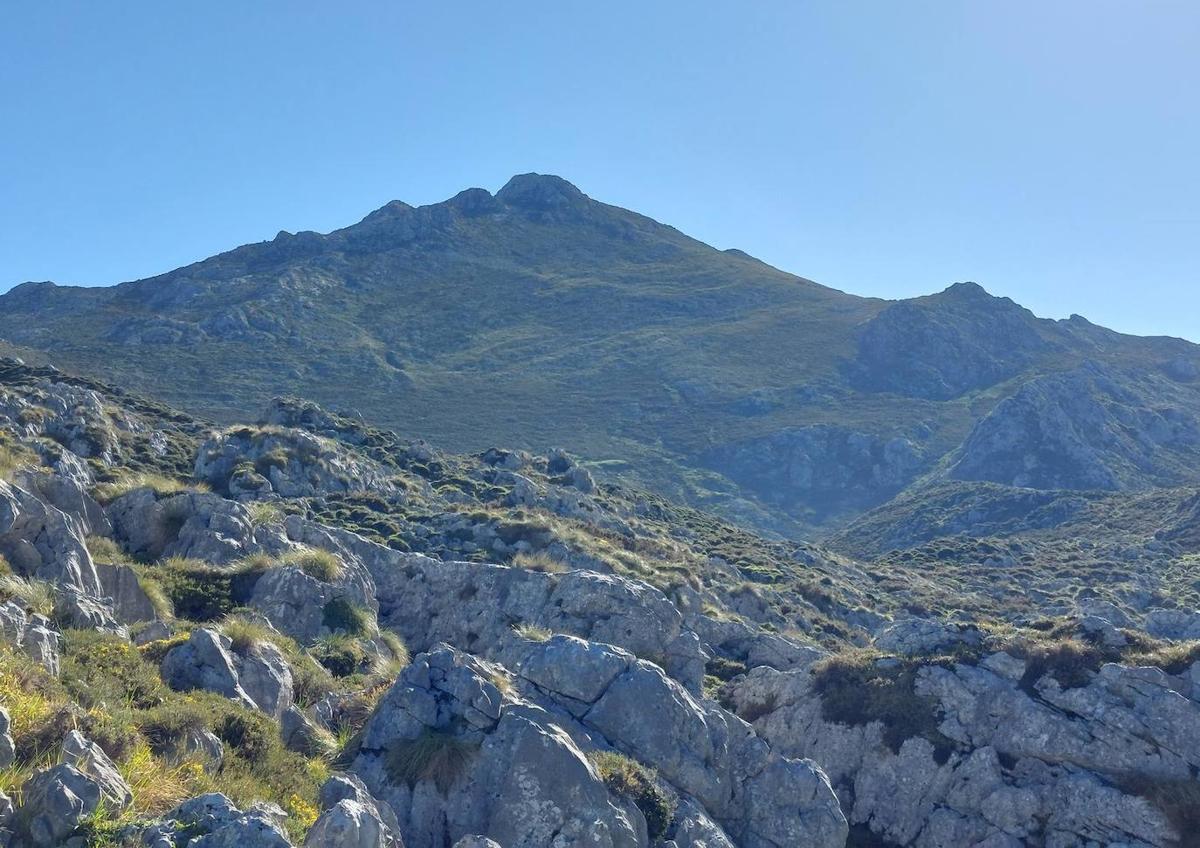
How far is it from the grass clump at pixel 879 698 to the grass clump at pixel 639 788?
244 inches

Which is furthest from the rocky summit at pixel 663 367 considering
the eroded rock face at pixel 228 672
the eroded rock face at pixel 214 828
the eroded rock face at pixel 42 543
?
the eroded rock face at pixel 214 828

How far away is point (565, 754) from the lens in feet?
35.0

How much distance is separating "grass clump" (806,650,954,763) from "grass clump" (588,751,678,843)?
619cm

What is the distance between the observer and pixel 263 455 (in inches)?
1516

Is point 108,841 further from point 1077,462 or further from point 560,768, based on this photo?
point 1077,462

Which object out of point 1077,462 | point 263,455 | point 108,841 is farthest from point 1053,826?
point 1077,462

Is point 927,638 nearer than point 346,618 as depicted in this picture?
No

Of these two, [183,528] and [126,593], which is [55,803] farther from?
[183,528]

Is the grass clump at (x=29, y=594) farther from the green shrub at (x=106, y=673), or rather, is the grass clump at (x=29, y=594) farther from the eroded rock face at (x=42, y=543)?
the eroded rock face at (x=42, y=543)

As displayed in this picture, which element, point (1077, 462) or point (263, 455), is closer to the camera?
point (263, 455)

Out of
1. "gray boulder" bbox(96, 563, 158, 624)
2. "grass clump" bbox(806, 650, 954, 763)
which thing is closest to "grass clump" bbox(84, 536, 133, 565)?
"gray boulder" bbox(96, 563, 158, 624)

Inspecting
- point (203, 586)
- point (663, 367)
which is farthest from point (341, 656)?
point (663, 367)

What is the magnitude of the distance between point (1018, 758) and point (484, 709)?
8.90 m

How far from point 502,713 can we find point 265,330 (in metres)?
136
